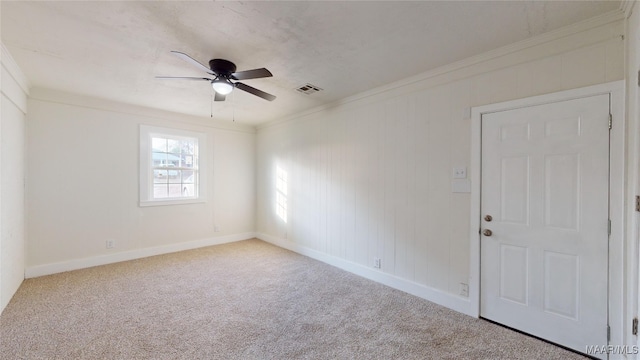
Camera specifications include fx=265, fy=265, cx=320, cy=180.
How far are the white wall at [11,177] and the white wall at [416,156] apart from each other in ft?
11.3

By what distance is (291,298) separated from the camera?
2.95m

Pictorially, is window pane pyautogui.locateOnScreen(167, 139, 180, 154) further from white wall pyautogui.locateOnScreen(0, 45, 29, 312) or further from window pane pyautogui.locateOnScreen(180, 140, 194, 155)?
white wall pyautogui.locateOnScreen(0, 45, 29, 312)

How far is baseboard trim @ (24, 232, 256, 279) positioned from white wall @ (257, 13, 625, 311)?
73.8 inches

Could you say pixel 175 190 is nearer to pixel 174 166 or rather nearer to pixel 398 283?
pixel 174 166

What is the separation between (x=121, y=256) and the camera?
416 centimetres

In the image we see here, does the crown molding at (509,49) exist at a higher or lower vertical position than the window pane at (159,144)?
higher

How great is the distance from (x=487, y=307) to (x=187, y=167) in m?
4.95

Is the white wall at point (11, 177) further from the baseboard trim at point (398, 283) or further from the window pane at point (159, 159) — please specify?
the baseboard trim at point (398, 283)

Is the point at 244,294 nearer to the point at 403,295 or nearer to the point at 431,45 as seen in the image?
the point at 403,295

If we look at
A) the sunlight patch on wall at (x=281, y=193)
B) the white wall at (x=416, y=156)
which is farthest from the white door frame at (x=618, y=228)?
the sunlight patch on wall at (x=281, y=193)

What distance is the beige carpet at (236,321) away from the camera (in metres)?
2.05

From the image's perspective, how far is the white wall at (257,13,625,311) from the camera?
7.06 feet

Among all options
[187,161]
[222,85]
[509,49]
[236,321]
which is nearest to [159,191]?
[187,161]

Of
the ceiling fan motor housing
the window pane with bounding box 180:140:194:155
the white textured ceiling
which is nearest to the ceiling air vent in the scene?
the white textured ceiling
